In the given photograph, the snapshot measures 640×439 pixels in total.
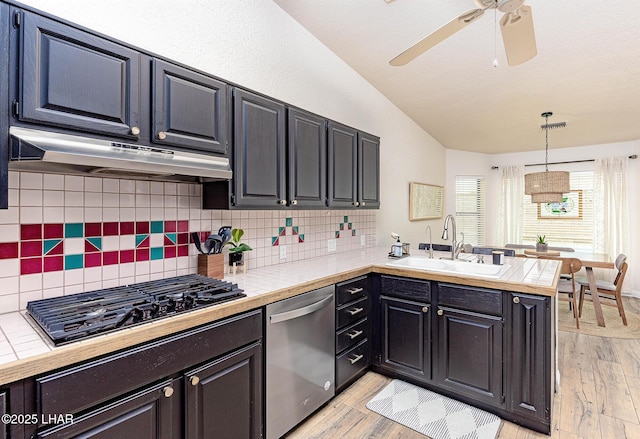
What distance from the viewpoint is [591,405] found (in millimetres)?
2135

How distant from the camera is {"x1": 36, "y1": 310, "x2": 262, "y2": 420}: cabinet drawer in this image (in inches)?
37.2

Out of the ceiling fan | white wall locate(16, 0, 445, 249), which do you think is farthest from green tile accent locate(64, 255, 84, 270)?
the ceiling fan

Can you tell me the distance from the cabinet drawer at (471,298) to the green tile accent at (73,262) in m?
2.05

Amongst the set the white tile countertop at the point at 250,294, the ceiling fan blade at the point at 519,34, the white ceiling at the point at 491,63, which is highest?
the white ceiling at the point at 491,63

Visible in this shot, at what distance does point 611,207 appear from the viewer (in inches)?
204

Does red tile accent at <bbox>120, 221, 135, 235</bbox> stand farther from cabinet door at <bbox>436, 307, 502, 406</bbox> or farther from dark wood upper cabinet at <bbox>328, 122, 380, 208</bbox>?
cabinet door at <bbox>436, 307, 502, 406</bbox>

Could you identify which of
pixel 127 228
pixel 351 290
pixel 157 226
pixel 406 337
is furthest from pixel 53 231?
pixel 406 337

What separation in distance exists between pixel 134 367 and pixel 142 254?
75 centimetres

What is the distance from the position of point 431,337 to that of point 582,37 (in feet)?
8.20

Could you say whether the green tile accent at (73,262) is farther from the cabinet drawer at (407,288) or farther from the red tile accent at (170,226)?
the cabinet drawer at (407,288)

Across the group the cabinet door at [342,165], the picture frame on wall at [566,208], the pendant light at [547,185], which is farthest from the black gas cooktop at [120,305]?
the picture frame on wall at [566,208]

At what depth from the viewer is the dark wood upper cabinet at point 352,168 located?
2539mm

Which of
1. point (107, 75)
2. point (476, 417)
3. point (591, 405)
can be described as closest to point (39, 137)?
point (107, 75)

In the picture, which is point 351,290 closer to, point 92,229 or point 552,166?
point 92,229
